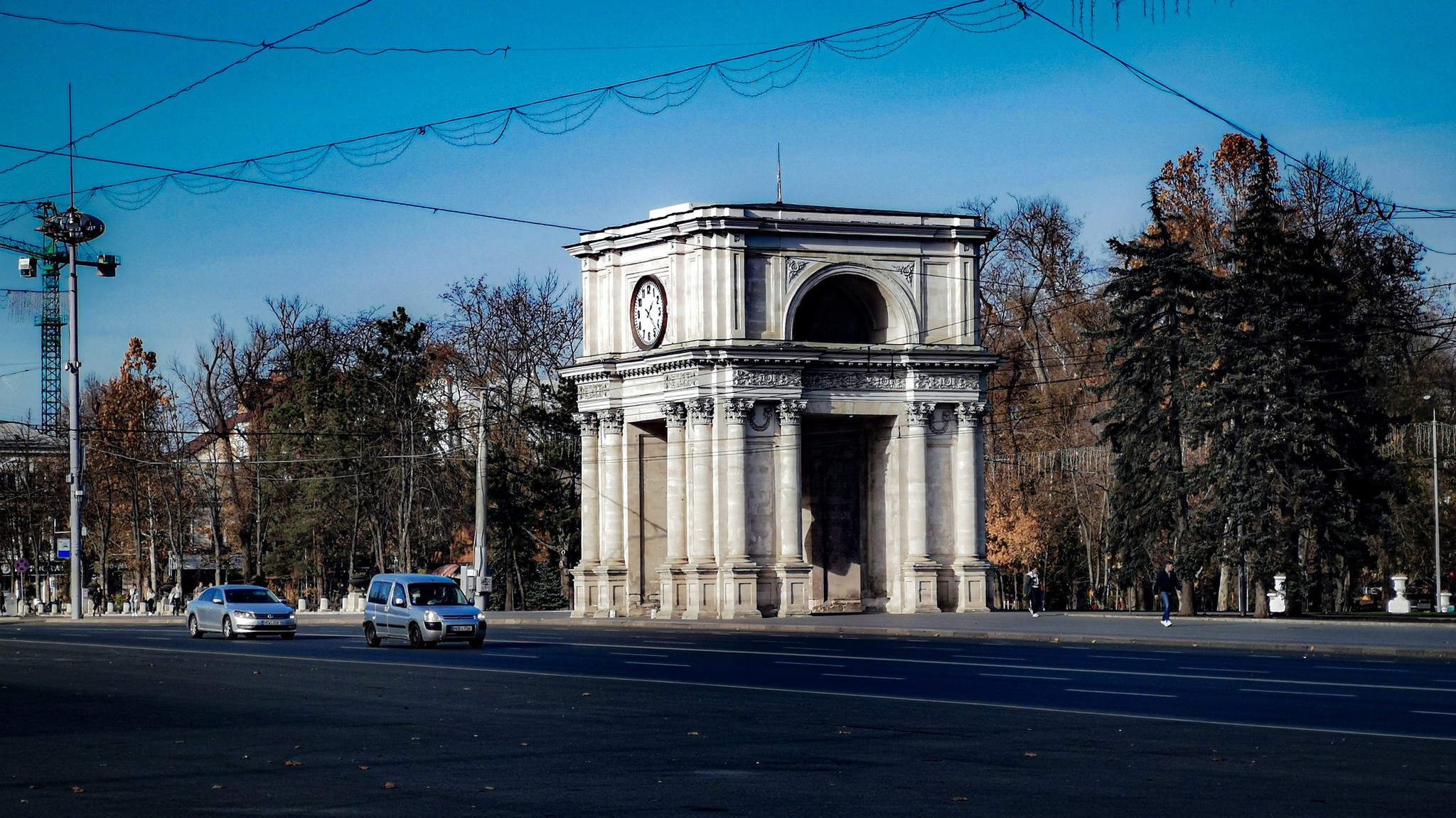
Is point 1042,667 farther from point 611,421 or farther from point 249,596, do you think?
point 611,421

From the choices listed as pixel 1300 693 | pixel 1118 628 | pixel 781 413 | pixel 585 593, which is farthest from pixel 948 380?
pixel 1300 693

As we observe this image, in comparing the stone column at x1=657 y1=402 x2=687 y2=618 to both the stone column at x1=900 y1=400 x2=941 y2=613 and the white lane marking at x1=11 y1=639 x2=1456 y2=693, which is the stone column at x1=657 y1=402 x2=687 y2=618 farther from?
the white lane marking at x1=11 y1=639 x2=1456 y2=693

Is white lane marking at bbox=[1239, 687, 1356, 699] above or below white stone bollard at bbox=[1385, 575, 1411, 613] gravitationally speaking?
above

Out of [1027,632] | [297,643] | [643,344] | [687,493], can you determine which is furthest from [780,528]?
[297,643]

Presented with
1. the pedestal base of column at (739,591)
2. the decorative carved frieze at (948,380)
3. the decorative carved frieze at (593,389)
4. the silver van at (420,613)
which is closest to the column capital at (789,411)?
the decorative carved frieze at (948,380)

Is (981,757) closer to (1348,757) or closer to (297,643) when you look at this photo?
(1348,757)

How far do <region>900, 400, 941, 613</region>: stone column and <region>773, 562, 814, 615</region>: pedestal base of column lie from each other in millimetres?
3384

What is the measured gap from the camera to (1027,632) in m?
43.1

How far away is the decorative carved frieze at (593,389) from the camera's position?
6197 cm

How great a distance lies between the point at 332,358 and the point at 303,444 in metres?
5.10

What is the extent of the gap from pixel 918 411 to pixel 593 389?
445 inches

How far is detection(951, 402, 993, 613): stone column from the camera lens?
5866 cm

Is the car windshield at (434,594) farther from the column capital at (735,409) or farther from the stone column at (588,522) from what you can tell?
the stone column at (588,522)

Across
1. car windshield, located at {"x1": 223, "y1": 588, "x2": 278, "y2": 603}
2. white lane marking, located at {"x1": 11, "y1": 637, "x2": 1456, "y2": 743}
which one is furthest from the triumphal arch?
white lane marking, located at {"x1": 11, "y1": 637, "x2": 1456, "y2": 743}
